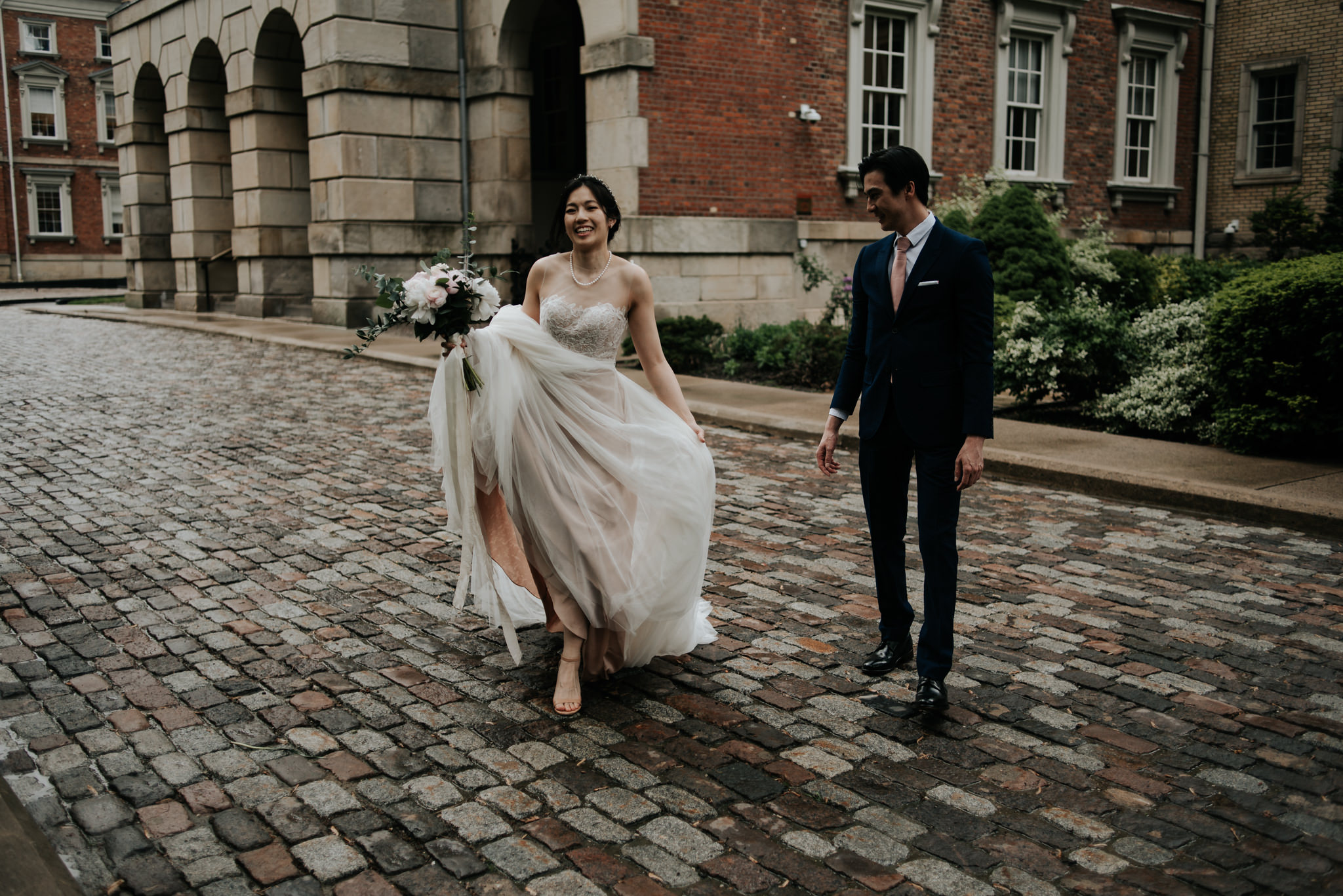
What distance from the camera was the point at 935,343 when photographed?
4.29 metres

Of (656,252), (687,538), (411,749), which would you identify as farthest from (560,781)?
(656,252)

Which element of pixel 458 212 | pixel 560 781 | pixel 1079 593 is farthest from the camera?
pixel 458 212

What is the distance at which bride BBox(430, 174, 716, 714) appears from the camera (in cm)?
444

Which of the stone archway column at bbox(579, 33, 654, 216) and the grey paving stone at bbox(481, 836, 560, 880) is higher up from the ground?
the stone archway column at bbox(579, 33, 654, 216)

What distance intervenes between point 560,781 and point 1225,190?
24.5 meters

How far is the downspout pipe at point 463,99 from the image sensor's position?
62.7 feet

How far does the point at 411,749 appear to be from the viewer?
154 inches

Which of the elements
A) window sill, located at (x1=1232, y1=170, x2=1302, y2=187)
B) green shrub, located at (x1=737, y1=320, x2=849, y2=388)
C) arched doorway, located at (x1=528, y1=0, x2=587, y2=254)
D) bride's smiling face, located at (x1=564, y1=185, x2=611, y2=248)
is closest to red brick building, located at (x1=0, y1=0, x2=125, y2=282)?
arched doorway, located at (x1=528, y1=0, x2=587, y2=254)

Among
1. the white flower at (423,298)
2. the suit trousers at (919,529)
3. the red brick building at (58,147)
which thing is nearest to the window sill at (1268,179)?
the suit trousers at (919,529)

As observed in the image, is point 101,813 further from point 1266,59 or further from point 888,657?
point 1266,59

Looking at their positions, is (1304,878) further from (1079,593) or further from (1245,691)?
(1079,593)

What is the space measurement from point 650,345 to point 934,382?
122 centimetres

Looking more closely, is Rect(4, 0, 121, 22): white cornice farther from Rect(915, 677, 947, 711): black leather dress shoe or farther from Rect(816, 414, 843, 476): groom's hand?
Rect(915, 677, 947, 711): black leather dress shoe

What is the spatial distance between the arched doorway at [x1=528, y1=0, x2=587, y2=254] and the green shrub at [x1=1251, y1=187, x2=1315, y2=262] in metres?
12.9
